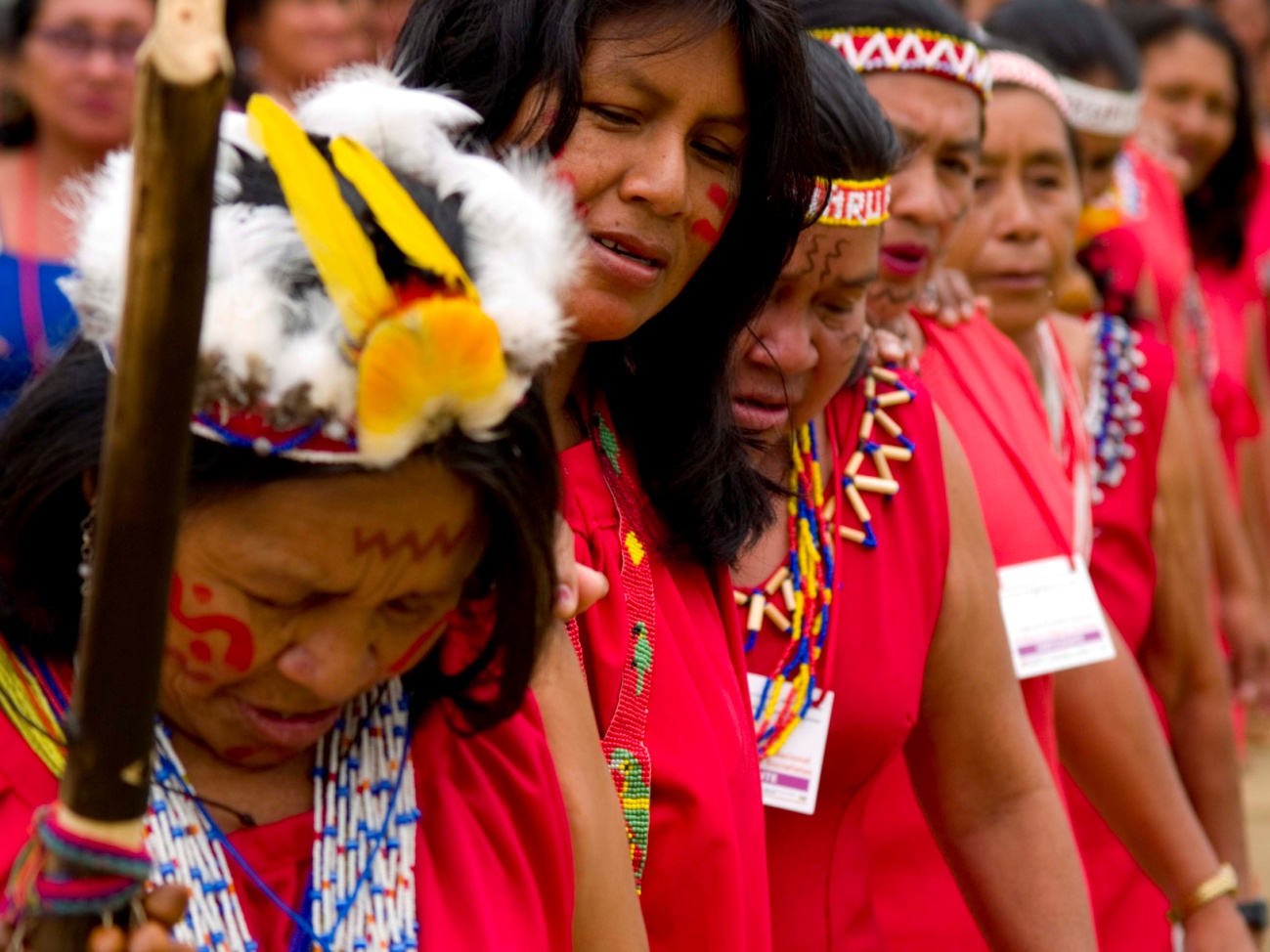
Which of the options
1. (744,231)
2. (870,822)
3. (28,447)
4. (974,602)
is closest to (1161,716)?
(870,822)

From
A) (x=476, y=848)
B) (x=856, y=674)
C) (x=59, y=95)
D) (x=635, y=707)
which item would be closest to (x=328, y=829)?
(x=476, y=848)

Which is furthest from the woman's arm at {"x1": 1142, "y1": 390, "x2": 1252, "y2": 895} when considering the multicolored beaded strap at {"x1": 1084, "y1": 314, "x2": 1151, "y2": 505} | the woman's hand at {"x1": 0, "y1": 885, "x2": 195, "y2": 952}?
the woman's hand at {"x1": 0, "y1": 885, "x2": 195, "y2": 952}

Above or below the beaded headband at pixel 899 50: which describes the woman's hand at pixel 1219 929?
below

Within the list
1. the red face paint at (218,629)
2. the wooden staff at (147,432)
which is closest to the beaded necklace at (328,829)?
the red face paint at (218,629)

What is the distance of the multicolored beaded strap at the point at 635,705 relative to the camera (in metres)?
2.05

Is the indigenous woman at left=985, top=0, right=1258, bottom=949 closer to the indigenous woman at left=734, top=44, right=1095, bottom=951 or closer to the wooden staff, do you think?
the indigenous woman at left=734, top=44, right=1095, bottom=951

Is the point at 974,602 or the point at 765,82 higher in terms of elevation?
the point at 765,82

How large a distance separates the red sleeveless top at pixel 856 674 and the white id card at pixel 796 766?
4 cm

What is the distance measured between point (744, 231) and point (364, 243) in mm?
998

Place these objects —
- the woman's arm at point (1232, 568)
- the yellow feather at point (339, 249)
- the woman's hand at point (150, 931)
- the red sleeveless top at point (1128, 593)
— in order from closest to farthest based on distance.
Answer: the woman's hand at point (150, 931) → the yellow feather at point (339, 249) → the red sleeveless top at point (1128, 593) → the woman's arm at point (1232, 568)

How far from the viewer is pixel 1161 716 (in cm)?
404

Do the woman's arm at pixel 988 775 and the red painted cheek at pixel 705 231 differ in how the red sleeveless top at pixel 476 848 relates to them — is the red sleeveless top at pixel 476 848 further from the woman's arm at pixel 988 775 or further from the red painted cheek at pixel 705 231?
the woman's arm at pixel 988 775

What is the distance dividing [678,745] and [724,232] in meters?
0.63

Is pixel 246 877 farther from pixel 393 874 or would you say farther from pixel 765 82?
pixel 765 82
